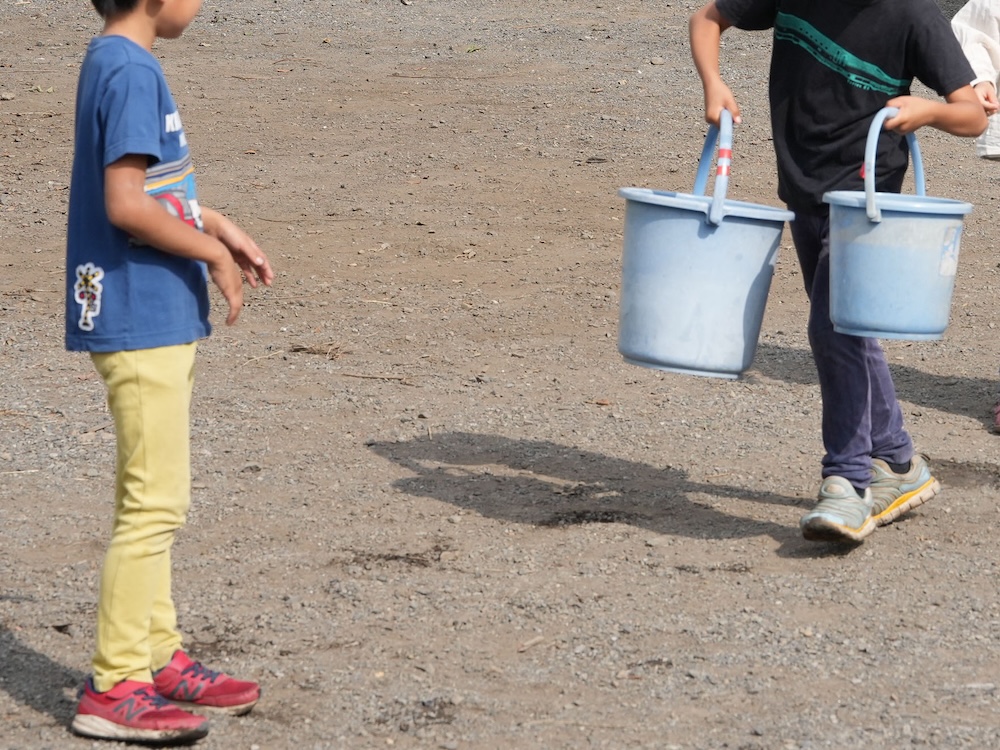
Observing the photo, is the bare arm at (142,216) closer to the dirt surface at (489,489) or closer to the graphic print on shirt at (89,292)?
the graphic print on shirt at (89,292)

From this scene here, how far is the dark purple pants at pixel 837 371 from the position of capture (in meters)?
4.08

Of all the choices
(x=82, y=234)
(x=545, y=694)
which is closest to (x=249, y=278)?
(x=82, y=234)

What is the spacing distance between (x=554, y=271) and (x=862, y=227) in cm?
Result: 362

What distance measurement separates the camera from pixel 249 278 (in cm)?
317

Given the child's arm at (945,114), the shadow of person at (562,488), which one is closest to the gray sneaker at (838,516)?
the shadow of person at (562,488)

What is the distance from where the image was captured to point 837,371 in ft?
13.5

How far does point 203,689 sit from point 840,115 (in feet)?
7.24

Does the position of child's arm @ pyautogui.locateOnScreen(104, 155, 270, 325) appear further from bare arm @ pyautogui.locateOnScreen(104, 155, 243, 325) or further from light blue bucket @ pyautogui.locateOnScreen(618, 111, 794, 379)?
light blue bucket @ pyautogui.locateOnScreen(618, 111, 794, 379)

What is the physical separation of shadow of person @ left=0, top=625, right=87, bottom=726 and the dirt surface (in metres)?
0.01

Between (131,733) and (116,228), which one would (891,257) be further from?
(131,733)

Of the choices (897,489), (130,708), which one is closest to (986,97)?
(897,489)

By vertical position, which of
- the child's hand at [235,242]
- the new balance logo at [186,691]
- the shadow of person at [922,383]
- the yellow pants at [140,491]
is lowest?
the new balance logo at [186,691]

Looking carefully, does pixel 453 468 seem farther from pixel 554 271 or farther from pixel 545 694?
pixel 554 271

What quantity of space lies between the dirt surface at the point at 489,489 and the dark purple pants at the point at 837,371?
0.26m
